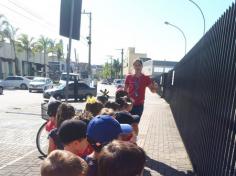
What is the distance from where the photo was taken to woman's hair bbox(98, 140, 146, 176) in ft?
6.48

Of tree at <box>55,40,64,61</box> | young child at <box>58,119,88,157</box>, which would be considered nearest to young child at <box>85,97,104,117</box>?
young child at <box>58,119,88,157</box>

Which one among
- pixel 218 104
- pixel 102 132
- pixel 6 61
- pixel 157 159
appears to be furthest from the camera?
pixel 6 61

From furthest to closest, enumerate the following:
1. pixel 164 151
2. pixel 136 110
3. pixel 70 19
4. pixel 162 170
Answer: pixel 164 151 < pixel 136 110 < pixel 70 19 < pixel 162 170

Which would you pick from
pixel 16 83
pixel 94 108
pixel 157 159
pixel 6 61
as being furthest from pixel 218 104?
pixel 6 61

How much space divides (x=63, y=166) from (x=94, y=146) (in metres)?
1.00

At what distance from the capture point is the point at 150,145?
27.5 ft

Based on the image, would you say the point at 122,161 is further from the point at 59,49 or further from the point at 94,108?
the point at 59,49

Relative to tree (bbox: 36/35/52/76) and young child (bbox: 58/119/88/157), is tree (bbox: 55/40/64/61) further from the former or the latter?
young child (bbox: 58/119/88/157)

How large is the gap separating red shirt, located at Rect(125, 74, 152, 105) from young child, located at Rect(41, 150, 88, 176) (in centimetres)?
520

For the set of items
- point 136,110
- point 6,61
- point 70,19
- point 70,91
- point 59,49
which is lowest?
point 70,91

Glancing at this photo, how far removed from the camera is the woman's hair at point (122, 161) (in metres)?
1.98

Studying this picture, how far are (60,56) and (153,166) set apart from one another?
81823 millimetres

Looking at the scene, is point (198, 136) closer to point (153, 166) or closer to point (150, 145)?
point (153, 166)

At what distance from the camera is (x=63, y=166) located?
2074mm
